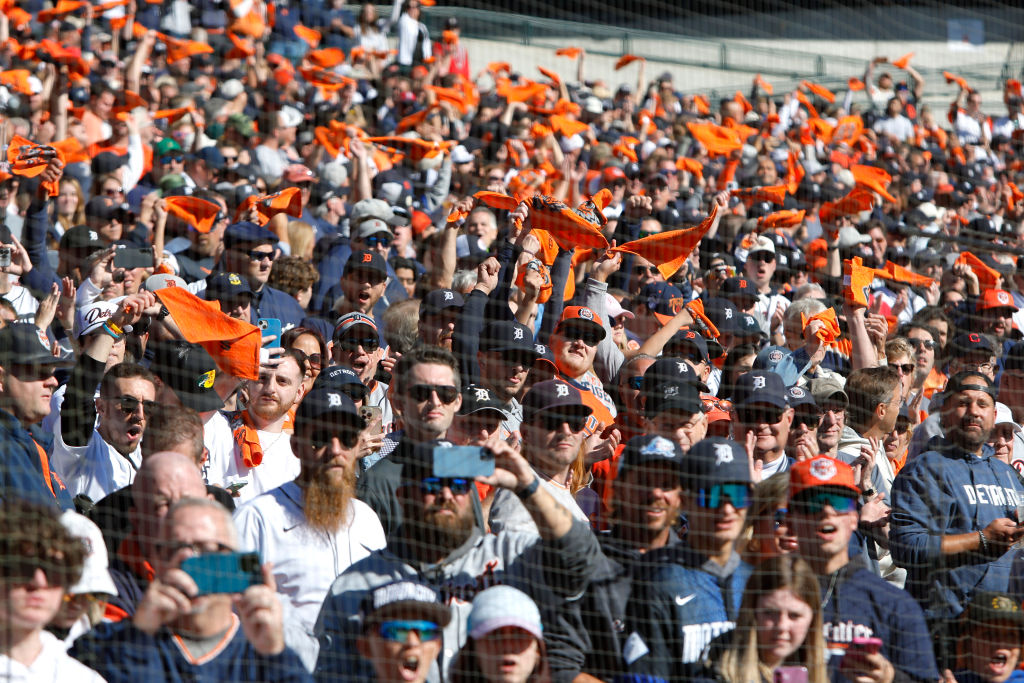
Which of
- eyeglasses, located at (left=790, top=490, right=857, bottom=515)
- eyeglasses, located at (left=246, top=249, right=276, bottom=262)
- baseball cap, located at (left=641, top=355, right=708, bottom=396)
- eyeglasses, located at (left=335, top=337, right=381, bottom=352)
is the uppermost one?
eyeglasses, located at (left=246, top=249, right=276, bottom=262)

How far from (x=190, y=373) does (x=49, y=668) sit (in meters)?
1.79

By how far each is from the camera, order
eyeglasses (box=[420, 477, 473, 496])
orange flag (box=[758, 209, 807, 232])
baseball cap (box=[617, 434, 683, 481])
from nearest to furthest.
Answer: eyeglasses (box=[420, 477, 473, 496])
baseball cap (box=[617, 434, 683, 481])
orange flag (box=[758, 209, 807, 232])

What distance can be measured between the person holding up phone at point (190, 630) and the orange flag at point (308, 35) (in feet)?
39.0

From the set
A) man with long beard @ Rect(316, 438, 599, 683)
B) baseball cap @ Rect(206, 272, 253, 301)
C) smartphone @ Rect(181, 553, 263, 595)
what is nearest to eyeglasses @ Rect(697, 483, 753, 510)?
man with long beard @ Rect(316, 438, 599, 683)

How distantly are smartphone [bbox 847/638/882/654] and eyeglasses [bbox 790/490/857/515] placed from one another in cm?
39

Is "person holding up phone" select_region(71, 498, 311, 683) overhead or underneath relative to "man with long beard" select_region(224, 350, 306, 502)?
underneath

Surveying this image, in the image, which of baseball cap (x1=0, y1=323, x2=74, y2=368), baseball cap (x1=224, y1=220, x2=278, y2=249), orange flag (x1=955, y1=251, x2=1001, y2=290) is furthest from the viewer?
orange flag (x1=955, y1=251, x2=1001, y2=290)

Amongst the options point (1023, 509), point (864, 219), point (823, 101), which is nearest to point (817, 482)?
point (1023, 509)

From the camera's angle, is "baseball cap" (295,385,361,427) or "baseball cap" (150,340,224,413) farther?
"baseball cap" (150,340,224,413)

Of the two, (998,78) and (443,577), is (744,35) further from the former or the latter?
(443,577)

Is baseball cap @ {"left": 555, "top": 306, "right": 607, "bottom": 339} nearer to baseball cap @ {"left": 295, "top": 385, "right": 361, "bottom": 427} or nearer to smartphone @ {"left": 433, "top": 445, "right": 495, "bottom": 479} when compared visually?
baseball cap @ {"left": 295, "top": 385, "right": 361, "bottom": 427}

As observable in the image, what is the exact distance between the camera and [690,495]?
3469 mm

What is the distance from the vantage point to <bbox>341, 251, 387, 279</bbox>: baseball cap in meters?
5.91

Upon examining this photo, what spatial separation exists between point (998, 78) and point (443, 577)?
18718mm
